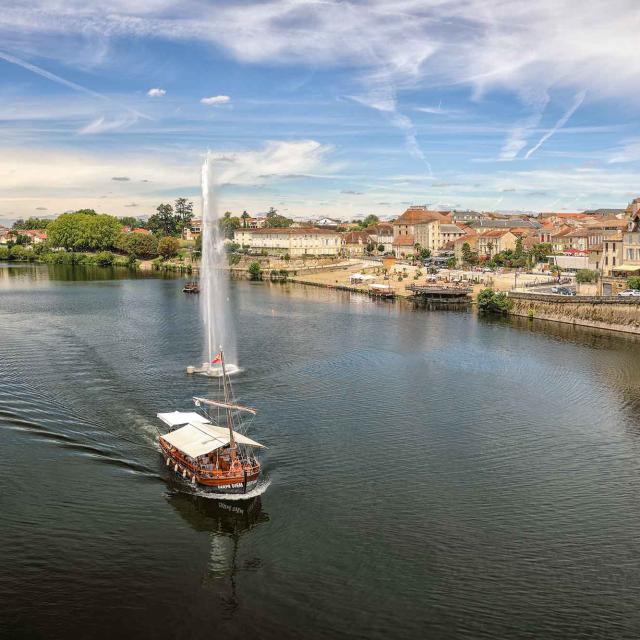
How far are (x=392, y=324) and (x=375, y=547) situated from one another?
6188cm

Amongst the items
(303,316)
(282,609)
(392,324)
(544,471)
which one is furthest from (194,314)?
(282,609)

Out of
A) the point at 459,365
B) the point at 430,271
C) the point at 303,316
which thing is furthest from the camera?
the point at 430,271

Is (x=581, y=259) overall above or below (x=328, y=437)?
above

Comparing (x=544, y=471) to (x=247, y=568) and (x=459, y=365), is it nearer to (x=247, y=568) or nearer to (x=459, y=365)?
(x=247, y=568)

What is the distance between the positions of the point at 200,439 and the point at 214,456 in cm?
130

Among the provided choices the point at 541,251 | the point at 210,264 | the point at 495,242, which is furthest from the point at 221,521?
the point at 495,242

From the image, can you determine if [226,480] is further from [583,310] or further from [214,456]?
[583,310]

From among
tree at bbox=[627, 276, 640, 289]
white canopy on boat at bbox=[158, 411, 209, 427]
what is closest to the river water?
white canopy on boat at bbox=[158, 411, 209, 427]

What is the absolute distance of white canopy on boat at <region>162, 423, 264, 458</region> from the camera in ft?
120

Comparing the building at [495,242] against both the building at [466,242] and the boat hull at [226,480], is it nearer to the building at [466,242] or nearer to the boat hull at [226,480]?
the building at [466,242]

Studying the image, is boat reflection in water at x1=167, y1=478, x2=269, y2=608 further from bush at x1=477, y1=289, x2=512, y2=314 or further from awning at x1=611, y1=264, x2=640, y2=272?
awning at x1=611, y1=264, x2=640, y2=272

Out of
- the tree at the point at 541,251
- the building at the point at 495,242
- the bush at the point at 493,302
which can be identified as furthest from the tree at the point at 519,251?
the bush at the point at 493,302

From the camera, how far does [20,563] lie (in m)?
29.0

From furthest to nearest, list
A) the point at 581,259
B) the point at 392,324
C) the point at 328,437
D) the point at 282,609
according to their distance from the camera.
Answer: the point at 581,259
the point at 392,324
the point at 328,437
the point at 282,609
